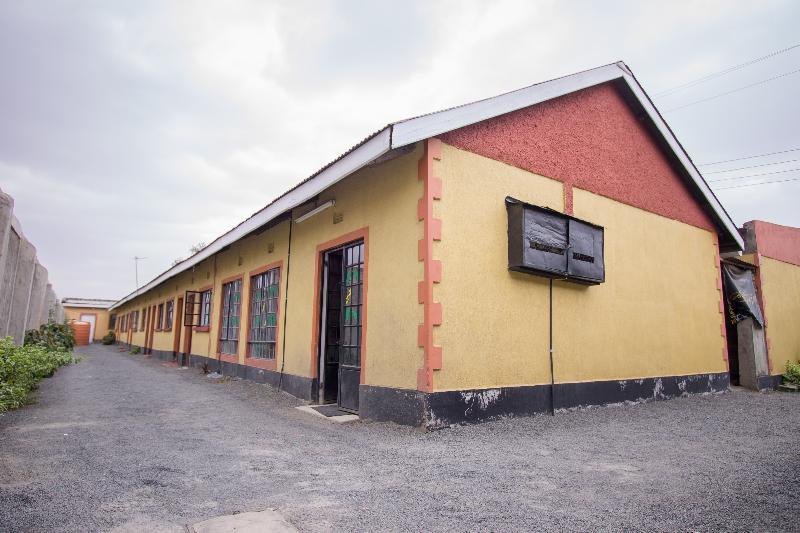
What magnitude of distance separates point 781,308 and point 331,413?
1034 cm

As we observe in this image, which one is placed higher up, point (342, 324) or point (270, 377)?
point (342, 324)

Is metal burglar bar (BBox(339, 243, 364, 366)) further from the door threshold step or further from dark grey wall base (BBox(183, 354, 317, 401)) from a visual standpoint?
dark grey wall base (BBox(183, 354, 317, 401))

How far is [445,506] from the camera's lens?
9.08ft

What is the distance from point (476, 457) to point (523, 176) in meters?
3.85

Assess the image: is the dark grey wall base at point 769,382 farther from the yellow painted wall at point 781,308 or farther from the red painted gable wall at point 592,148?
the red painted gable wall at point 592,148

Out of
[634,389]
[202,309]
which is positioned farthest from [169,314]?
[634,389]

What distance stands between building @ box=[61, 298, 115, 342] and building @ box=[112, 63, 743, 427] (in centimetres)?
3825

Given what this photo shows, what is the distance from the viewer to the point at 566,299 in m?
6.38

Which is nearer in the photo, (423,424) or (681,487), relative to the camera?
(681,487)

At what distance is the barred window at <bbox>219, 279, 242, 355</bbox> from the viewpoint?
434 inches

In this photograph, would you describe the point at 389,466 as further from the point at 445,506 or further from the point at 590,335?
the point at 590,335

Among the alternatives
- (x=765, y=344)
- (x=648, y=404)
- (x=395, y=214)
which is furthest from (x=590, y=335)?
(x=765, y=344)

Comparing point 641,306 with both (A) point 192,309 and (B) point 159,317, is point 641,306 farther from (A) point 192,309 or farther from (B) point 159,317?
(B) point 159,317

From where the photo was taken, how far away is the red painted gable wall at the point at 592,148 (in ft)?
20.0
